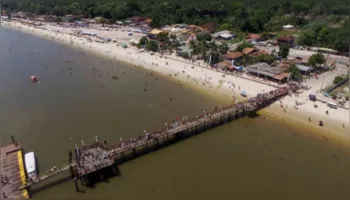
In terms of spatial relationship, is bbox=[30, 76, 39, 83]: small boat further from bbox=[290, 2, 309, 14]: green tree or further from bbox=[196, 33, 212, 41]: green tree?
bbox=[290, 2, 309, 14]: green tree

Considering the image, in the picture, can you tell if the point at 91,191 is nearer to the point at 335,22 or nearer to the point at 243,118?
the point at 243,118

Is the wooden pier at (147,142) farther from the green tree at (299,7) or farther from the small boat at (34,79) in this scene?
the green tree at (299,7)

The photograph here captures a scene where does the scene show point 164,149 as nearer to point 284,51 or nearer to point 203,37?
point 284,51

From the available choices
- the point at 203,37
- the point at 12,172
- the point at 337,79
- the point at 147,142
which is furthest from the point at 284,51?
the point at 12,172

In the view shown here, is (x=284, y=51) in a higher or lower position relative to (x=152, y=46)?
higher

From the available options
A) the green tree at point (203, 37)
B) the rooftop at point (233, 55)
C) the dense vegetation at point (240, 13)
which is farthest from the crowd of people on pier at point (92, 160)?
the dense vegetation at point (240, 13)

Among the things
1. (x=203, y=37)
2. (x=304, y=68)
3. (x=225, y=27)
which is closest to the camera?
(x=304, y=68)
